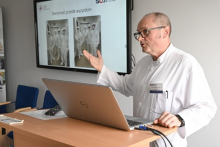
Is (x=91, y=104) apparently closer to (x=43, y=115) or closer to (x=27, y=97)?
(x=43, y=115)

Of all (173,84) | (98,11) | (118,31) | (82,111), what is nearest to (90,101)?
(82,111)

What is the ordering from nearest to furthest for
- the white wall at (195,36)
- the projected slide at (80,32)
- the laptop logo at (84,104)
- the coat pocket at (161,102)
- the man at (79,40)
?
the laptop logo at (84,104) → the coat pocket at (161,102) → the white wall at (195,36) → the projected slide at (80,32) → the man at (79,40)

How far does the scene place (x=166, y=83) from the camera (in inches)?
85.7

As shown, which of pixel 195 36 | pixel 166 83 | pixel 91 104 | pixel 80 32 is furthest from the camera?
pixel 80 32

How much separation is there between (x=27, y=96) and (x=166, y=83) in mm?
3204

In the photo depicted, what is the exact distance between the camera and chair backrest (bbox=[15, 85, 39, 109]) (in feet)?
15.7

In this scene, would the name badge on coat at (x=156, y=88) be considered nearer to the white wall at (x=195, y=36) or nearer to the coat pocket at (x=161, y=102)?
the coat pocket at (x=161, y=102)

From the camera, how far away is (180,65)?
2.17 meters

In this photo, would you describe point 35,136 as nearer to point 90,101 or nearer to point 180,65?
point 90,101

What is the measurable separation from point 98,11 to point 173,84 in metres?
2.17

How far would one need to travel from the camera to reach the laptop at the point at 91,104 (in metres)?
1.69

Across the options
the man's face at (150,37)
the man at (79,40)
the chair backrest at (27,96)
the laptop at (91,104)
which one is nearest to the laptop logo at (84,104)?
the laptop at (91,104)

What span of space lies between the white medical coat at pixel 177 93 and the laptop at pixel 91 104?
0.29 m

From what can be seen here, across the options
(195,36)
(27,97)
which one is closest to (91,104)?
(195,36)
